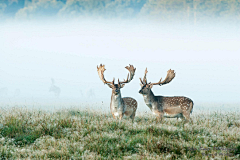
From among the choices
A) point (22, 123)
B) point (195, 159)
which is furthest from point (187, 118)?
point (22, 123)

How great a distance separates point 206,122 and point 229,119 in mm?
1990

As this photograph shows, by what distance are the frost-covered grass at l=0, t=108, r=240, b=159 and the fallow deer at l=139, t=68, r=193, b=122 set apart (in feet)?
1.70

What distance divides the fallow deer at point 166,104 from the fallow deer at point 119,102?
2.20 ft

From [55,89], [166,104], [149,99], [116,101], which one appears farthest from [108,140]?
[55,89]

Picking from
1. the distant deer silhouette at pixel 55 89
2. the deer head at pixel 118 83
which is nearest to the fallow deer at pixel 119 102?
the deer head at pixel 118 83

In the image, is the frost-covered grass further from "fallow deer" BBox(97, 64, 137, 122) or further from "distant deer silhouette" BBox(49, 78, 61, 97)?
"distant deer silhouette" BBox(49, 78, 61, 97)

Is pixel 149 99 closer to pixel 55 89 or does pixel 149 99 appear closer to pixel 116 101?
pixel 116 101

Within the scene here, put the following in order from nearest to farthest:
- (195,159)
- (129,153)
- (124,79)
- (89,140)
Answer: (195,159) → (129,153) → (89,140) → (124,79)

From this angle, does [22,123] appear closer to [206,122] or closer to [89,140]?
[89,140]

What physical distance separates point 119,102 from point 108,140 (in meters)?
2.12

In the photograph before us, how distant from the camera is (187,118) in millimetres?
10648

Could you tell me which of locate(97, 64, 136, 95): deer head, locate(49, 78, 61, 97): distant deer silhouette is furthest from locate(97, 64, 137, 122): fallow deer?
locate(49, 78, 61, 97): distant deer silhouette

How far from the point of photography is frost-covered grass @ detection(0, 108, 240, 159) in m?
7.43

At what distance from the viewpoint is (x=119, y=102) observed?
10.3 m
